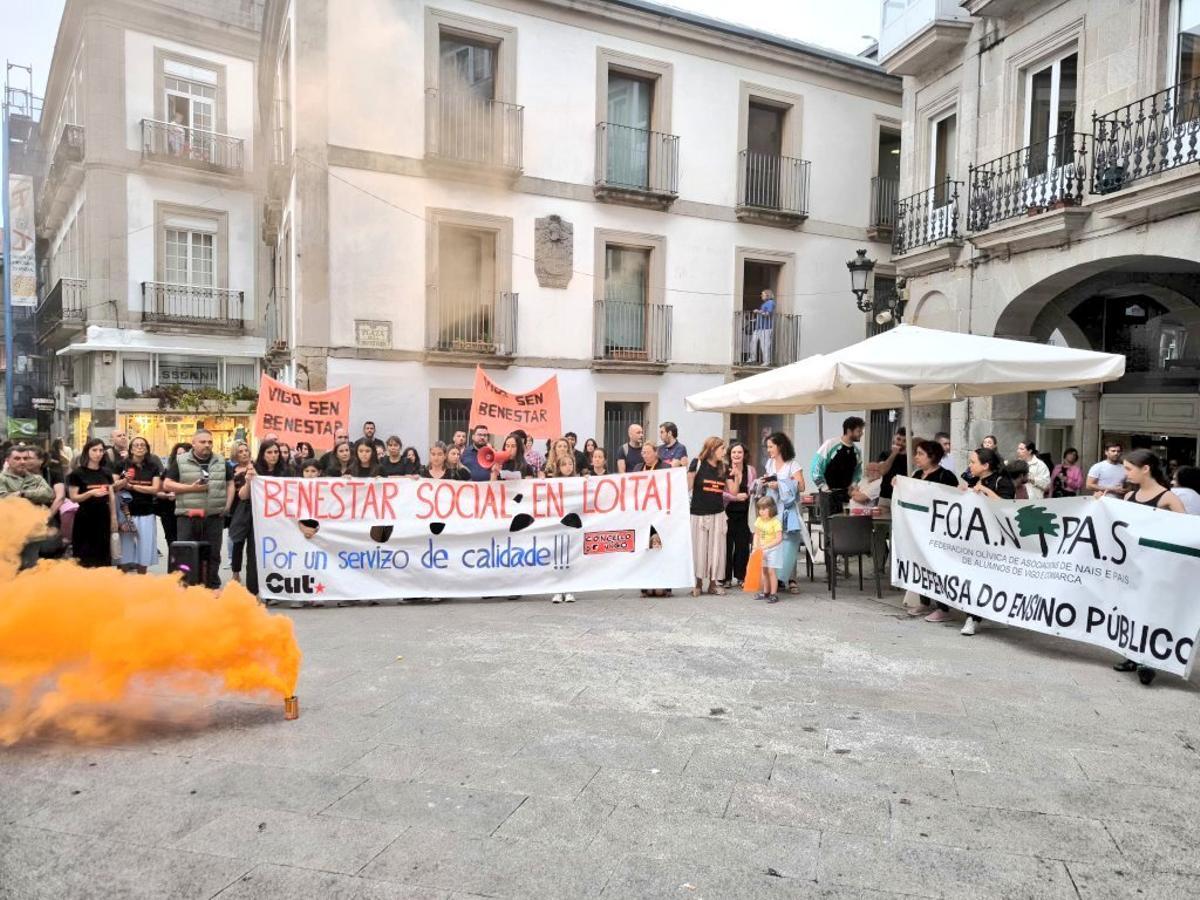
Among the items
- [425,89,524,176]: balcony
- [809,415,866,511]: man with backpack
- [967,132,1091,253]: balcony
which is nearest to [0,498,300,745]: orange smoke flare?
[809,415,866,511]: man with backpack

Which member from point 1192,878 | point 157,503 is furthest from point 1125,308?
point 157,503

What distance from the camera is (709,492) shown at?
866 cm

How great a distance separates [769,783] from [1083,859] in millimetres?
1244

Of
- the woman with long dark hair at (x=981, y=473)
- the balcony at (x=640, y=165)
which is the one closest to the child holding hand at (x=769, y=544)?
the woman with long dark hair at (x=981, y=473)

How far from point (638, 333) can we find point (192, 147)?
1305cm

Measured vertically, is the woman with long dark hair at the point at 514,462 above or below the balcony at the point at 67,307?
below

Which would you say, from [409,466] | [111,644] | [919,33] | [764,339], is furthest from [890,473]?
[764,339]

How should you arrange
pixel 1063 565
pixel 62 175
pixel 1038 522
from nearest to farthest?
1. pixel 1063 565
2. pixel 1038 522
3. pixel 62 175

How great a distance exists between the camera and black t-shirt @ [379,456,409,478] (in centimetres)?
904

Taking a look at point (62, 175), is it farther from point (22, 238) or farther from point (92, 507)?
point (92, 507)

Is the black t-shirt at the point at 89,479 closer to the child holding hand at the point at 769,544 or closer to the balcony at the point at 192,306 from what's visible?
the child holding hand at the point at 769,544

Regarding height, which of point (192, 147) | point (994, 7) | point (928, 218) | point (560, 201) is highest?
point (192, 147)

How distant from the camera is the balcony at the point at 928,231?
13430 millimetres

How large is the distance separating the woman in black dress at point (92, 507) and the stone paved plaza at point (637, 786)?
337 cm
